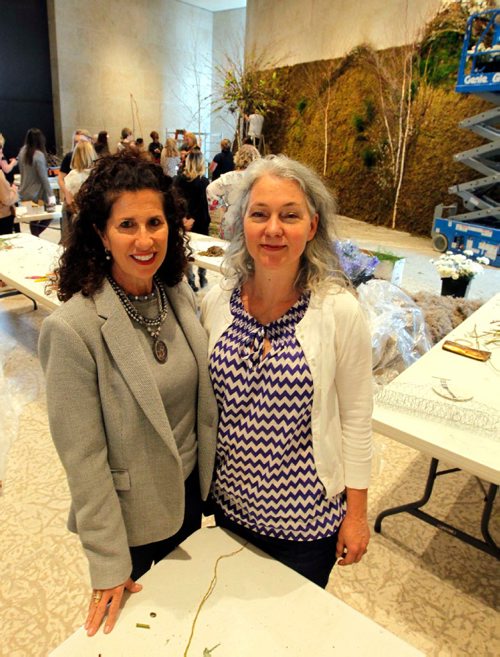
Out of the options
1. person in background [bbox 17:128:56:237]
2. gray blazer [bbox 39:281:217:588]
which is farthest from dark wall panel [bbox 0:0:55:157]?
gray blazer [bbox 39:281:217:588]

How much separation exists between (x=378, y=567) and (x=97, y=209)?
1.75 metres

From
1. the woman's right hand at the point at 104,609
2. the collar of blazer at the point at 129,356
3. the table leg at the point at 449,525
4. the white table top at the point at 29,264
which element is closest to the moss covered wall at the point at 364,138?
the white table top at the point at 29,264

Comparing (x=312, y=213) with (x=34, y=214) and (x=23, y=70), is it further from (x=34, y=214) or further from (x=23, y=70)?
(x=23, y=70)

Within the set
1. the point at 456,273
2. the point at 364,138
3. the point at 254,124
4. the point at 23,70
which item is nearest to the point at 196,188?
the point at 456,273

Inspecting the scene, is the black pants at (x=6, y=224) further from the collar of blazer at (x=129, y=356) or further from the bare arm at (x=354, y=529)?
the bare arm at (x=354, y=529)

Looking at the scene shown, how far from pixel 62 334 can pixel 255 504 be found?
628 mm

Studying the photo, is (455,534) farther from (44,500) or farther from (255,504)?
(44,500)

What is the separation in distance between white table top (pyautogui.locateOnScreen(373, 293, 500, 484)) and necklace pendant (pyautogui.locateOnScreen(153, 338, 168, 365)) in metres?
0.83

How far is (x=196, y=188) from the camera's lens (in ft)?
15.6

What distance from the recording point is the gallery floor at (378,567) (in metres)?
1.65

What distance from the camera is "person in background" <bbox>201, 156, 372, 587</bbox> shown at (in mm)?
1068

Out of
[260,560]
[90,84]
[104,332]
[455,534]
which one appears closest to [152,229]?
[104,332]

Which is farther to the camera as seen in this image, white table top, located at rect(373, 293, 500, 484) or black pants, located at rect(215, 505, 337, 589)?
white table top, located at rect(373, 293, 500, 484)

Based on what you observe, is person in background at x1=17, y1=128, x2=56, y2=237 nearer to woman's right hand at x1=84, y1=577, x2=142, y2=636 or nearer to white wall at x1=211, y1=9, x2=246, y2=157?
woman's right hand at x1=84, y1=577, x2=142, y2=636
